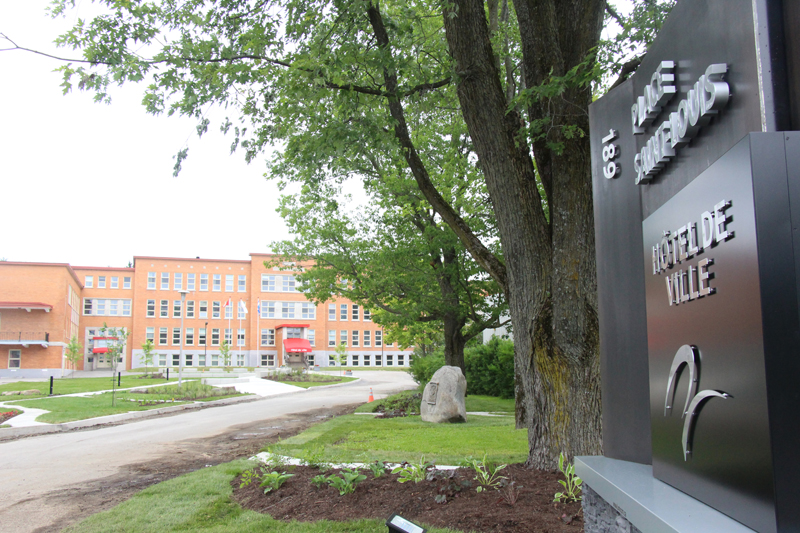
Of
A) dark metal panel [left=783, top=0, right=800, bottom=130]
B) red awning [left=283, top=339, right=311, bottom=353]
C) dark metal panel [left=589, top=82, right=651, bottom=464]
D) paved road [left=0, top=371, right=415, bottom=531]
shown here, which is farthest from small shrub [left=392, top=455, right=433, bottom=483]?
red awning [left=283, top=339, right=311, bottom=353]

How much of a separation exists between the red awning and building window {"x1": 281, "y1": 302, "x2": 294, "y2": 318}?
834 centimetres

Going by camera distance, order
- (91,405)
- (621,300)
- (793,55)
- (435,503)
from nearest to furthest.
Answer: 1. (793,55)
2. (621,300)
3. (435,503)
4. (91,405)

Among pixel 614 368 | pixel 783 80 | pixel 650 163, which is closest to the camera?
pixel 783 80

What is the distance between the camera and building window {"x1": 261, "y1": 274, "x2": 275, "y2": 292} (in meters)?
67.9

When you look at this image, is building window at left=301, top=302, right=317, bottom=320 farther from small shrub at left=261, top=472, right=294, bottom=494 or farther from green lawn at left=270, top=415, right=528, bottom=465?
small shrub at left=261, top=472, right=294, bottom=494

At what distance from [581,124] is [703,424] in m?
4.76

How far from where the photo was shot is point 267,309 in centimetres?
6812

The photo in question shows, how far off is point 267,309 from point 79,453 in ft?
190

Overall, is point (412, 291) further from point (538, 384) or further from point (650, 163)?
point (650, 163)

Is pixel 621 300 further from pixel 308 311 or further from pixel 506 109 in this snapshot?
pixel 308 311

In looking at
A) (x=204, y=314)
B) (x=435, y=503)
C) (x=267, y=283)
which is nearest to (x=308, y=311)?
(x=267, y=283)

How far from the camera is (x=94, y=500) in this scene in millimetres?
7047

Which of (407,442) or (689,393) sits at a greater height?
(689,393)

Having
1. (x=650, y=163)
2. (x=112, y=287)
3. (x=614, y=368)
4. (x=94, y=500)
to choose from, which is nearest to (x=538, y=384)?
(x=614, y=368)
